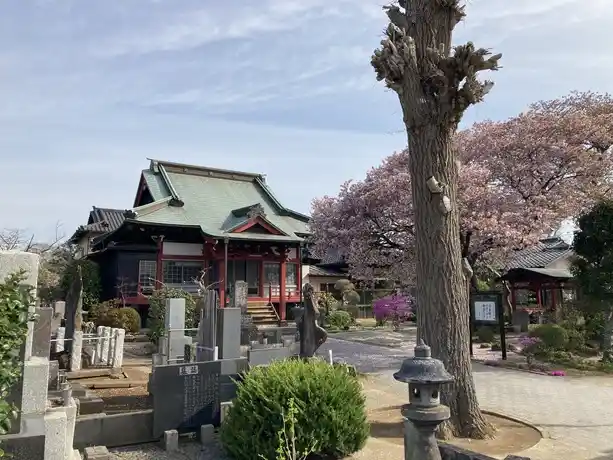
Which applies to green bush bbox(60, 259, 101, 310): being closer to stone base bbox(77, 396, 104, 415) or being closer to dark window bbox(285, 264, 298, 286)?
dark window bbox(285, 264, 298, 286)

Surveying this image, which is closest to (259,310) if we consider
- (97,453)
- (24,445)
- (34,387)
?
(97,453)

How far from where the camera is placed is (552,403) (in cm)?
900

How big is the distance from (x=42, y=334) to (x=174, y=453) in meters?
2.40

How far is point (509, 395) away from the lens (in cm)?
970

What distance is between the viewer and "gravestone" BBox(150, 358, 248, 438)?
675 centimetres

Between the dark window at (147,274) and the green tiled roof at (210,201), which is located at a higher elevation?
the green tiled roof at (210,201)

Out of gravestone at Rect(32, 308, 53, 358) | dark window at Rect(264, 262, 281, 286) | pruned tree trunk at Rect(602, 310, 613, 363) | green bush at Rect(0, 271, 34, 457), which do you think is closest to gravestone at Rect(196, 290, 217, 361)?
gravestone at Rect(32, 308, 53, 358)

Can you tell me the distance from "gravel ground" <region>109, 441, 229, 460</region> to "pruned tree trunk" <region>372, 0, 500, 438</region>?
3264 mm

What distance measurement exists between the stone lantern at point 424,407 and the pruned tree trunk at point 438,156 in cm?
267

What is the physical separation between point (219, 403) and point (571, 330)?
13144 mm

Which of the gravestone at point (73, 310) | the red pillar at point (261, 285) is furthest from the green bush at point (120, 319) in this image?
the red pillar at point (261, 285)

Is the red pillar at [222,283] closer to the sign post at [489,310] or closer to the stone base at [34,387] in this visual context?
the sign post at [489,310]

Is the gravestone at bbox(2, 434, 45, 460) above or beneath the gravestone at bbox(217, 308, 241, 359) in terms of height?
beneath

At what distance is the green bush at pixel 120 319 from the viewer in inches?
739
